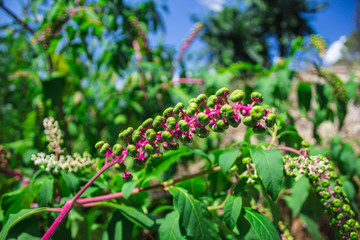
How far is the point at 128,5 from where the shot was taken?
2.44 m

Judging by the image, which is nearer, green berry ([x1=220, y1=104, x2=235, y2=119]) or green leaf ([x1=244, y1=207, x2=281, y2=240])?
green berry ([x1=220, y1=104, x2=235, y2=119])

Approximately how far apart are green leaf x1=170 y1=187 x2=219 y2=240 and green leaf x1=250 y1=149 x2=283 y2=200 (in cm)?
26

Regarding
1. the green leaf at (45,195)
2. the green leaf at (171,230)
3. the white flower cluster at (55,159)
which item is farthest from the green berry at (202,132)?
the green leaf at (45,195)

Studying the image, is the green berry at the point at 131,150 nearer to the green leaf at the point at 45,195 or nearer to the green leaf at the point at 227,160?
the green leaf at the point at 227,160

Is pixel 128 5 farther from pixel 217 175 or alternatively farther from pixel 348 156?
pixel 348 156

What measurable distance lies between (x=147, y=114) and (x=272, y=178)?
1757 mm

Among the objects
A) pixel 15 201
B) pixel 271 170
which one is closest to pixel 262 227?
pixel 271 170

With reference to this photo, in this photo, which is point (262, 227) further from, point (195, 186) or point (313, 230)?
point (313, 230)

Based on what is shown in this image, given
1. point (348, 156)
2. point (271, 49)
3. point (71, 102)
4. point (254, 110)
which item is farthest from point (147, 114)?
point (271, 49)

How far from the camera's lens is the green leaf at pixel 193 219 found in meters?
0.88

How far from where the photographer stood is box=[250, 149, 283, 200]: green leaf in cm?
77

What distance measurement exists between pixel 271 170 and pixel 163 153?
1.41 feet

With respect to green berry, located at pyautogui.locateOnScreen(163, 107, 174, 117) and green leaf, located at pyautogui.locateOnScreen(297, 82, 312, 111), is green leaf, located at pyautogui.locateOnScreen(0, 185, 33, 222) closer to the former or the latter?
green berry, located at pyautogui.locateOnScreen(163, 107, 174, 117)

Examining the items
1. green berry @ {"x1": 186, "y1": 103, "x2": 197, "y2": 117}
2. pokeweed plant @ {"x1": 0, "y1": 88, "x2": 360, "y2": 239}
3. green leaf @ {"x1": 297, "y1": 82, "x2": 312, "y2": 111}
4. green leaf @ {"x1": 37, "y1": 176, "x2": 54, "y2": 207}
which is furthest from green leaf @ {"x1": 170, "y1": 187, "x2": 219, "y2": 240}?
green leaf @ {"x1": 297, "y1": 82, "x2": 312, "y2": 111}
